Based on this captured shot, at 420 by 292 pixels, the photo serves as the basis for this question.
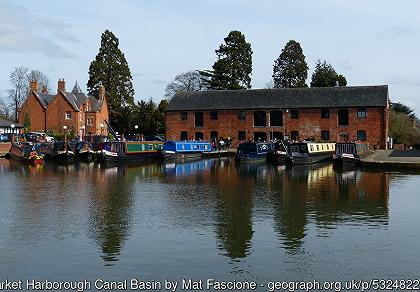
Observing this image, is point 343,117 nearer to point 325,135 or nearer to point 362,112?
point 362,112

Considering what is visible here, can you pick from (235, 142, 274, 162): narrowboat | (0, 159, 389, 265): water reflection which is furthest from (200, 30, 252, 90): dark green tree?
(0, 159, 389, 265): water reflection

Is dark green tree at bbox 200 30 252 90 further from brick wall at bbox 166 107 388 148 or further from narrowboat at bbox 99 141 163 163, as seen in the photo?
narrowboat at bbox 99 141 163 163

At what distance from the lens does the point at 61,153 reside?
4494cm

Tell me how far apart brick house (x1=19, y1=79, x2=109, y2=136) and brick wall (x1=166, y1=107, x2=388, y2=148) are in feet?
30.3

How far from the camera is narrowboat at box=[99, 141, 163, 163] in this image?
42.6m

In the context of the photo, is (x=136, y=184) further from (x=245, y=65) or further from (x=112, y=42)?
(x=245, y=65)

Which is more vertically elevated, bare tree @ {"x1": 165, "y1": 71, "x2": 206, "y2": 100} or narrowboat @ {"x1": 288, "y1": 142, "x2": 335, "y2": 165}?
bare tree @ {"x1": 165, "y1": 71, "x2": 206, "y2": 100}

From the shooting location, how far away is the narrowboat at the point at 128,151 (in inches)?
1676

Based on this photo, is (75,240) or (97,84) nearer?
(75,240)

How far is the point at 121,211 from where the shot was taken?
18.3 metres

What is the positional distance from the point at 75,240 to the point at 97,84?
56.5 m

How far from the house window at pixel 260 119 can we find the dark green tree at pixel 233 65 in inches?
578

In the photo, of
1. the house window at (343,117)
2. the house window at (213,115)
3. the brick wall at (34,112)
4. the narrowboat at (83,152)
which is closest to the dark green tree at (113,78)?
the brick wall at (34,112)

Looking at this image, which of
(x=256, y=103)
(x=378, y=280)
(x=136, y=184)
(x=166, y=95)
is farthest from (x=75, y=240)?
(x=166, y=95)
